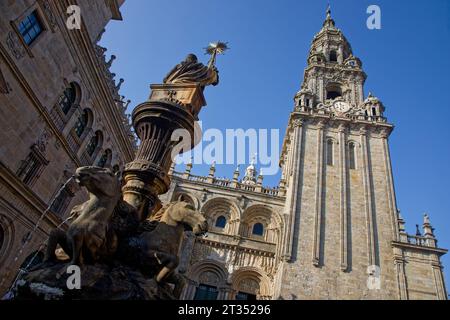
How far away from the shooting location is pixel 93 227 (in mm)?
4371

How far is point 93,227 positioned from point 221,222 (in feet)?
74.6

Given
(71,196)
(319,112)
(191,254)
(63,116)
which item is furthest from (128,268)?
(319,112)

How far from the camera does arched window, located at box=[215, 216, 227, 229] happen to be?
26406mm

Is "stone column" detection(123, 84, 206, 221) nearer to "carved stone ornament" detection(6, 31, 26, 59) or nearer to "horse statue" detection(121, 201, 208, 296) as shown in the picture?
"horse statue" detection(121, 201, 208, 296)

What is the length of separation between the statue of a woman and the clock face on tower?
25.3 meters

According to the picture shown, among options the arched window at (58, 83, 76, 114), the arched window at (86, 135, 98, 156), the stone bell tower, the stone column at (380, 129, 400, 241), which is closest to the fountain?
the arched window at (58, 83, 76, 114)

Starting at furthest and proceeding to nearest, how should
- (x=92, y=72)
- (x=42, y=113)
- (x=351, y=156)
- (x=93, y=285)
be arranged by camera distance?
(x=351, y=156) → (x=92, y=72) → (x=42, y=113) → (x=93, y=285)

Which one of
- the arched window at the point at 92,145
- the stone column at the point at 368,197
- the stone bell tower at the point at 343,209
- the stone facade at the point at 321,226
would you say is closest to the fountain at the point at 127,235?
the arched window at the point at 92,145

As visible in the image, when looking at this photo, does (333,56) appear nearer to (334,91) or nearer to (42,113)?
(334,91)

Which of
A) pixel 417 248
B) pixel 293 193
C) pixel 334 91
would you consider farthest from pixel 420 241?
pixel 334 91

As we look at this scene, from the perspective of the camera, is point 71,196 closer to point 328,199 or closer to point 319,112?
point 328,199

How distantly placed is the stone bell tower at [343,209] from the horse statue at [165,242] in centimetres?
1594

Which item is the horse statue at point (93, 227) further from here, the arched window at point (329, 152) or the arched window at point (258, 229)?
the arched window at point (329, 152)

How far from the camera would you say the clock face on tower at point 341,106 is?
30.8m
